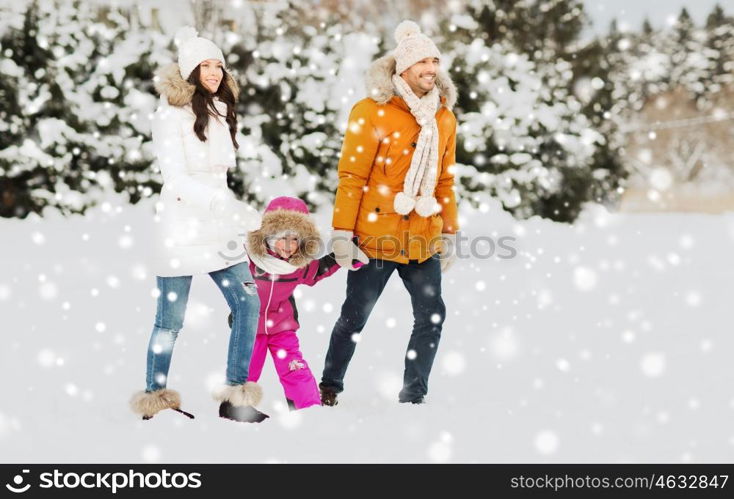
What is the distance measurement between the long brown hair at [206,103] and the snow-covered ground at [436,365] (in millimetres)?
1454

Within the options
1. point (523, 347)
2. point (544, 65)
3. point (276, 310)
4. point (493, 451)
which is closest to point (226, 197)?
point (276, 310)

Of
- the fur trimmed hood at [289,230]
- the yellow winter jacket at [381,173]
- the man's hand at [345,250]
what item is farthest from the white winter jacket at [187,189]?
the yellow winter jacket at [381,173]

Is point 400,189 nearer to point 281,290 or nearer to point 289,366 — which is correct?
point 281,290

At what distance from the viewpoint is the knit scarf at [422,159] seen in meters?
3.70

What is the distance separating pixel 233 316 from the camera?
3.60 meters

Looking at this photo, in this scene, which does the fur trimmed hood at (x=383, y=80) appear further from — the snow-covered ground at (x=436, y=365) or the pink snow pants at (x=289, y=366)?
the snow-covered ground at (x=436, y=365)

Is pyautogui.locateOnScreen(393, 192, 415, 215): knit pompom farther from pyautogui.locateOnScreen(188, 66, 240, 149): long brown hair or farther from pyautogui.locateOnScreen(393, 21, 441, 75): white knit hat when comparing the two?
pyautogui.locateOnScreen(188, 66, 240, 149): long brown hair

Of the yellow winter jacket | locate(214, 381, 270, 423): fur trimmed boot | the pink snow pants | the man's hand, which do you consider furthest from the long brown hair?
locate(214, 381, 270, 423): fur trimmed boot

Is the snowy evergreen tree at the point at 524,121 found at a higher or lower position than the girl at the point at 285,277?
higher

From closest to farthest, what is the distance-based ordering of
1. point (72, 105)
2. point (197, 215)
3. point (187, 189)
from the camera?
1. point (187, 189)
2. point (197, 215)
3. point (72, 105)

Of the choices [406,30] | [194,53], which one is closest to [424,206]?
[406,30]

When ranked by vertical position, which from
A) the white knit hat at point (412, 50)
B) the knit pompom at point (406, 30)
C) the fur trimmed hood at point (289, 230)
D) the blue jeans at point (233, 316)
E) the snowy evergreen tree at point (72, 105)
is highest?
the snowy evergreen tree at point (72, 105)

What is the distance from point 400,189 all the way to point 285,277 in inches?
30.6

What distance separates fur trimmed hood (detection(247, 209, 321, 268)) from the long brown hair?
44cm
